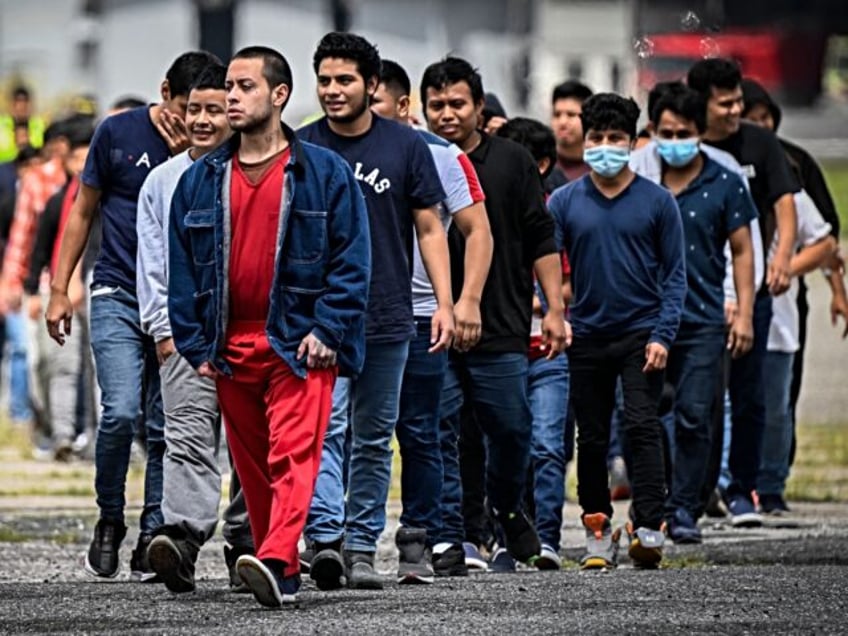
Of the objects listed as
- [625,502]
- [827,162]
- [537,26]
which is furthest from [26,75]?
[625,502]

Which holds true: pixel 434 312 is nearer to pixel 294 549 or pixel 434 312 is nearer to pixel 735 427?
pixel 294 549

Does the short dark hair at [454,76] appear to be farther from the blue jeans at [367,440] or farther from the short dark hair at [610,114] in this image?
the blue jeans at [367,440]

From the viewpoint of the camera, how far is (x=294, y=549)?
878 centimetres

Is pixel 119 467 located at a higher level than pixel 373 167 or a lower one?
lower

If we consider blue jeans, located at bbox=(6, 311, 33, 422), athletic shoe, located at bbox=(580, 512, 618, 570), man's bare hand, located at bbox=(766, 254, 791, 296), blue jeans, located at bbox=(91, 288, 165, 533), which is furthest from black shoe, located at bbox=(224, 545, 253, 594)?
blue jeans, located at bbox=(6, 311, 33, 422)

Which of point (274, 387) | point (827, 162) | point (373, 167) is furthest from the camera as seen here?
point (827, 162)

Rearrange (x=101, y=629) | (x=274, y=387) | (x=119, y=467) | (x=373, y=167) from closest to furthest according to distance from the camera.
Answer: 1. (x=101, y=629)
2. (x=274, y=387)
3. (x=373, y=167)
4. (x=119, y=467)

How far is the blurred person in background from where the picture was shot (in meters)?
10.4

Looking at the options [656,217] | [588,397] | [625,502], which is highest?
[656,217]

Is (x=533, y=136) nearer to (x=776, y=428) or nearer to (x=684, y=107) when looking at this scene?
(x=684, y=107)

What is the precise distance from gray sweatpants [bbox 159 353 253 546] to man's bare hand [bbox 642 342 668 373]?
2.16 m

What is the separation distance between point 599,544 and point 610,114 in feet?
6.01

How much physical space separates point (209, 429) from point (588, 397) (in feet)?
7.27

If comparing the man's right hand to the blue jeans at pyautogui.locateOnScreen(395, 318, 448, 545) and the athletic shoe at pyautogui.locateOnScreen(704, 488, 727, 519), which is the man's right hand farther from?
the athletic shoe at pyautogui.locateOnScreen(704, 488, 727, 519)
